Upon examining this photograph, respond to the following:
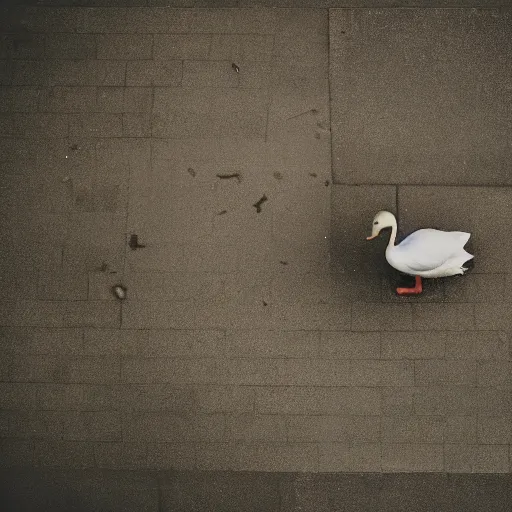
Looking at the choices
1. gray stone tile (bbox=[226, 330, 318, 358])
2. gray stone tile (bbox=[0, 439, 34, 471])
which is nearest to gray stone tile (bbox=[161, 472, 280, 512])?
gray stone tile (bbox=[226, 330, 318, 358])

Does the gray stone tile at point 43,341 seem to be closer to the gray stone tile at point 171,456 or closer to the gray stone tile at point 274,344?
the gray stone tile at point 171,456

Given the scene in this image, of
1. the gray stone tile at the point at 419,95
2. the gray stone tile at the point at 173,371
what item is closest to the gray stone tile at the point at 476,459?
the gray stone tile at the point at 173,371

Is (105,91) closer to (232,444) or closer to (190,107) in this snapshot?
(190,107)

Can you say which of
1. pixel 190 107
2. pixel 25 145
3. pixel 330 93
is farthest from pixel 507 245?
pixel 25 145

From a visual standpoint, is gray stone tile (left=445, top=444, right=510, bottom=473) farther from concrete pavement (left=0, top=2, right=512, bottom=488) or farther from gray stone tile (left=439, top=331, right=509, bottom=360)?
gray stone tile (left=439, top=331, right=509, bottom=360)

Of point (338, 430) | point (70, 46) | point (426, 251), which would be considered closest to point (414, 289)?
point (426, 251)

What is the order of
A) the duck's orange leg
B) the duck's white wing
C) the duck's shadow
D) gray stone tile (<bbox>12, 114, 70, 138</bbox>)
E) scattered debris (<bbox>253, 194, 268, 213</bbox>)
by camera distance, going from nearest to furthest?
the duck's white wing → the duck's orange leg → the duck's shadow → scattered debris (<bbox>253, 194, 268, 213</bbox>) → gray stone tile (<bbox>12, 114, 70, 138</bbox>)

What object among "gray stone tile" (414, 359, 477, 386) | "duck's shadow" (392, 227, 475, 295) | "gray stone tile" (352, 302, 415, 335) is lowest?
"gray stone tile" (414, 359, 477, 386)
